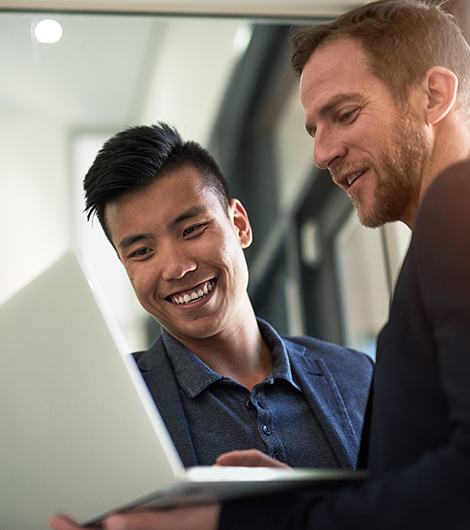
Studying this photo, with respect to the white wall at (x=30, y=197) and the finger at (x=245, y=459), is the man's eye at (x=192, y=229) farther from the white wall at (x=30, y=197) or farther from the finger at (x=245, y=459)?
the white wall at (x=30, y=197)

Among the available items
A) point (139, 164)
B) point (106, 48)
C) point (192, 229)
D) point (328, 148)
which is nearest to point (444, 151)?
point (328, 148)

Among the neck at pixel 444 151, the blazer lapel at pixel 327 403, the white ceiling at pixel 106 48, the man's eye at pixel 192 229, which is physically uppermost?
the white ceiling at pixel 106 48

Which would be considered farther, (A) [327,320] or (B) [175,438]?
(A) [327,320]

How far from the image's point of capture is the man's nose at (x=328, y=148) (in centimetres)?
133

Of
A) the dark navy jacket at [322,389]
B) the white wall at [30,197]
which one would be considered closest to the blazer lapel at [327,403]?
the dark navy jacket at [322,389]

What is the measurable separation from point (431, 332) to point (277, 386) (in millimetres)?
782

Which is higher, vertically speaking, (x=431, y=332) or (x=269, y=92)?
(x=269, y=92)

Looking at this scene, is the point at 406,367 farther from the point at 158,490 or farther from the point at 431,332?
the point at 158,490

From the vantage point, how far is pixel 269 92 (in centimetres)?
388

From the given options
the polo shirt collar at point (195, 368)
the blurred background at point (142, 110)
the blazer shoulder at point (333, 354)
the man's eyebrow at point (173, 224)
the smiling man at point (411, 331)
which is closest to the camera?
the smiling man at point (411, 331)

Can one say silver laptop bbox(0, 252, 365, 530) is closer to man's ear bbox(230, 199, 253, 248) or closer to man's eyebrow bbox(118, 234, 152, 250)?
man's eyebrow bbox(118, 234, 152, 250)

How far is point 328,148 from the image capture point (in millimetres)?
1351

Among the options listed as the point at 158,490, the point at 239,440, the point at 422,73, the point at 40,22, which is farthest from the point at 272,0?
the point at 158,490

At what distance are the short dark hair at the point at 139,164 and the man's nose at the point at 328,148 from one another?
459mm
